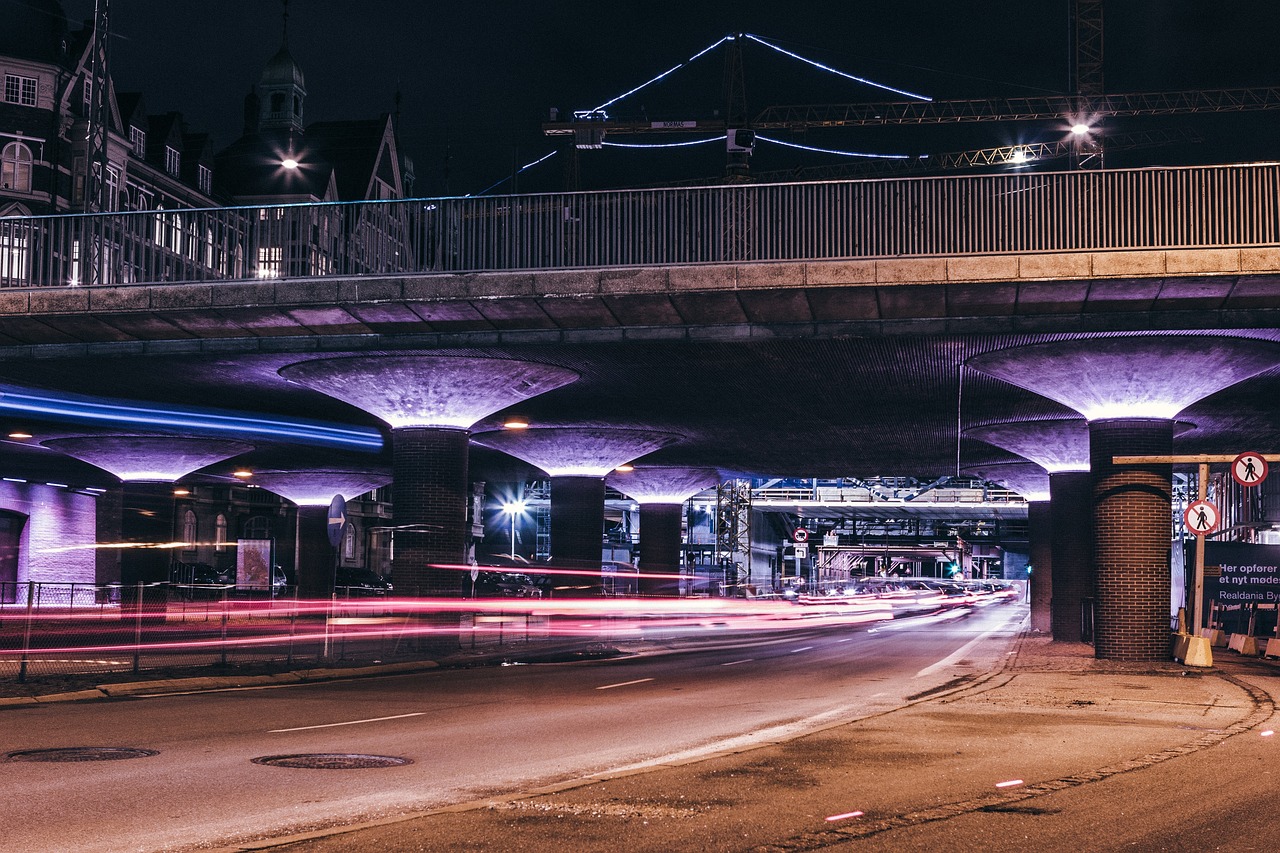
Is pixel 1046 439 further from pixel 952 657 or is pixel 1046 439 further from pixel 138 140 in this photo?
pixel 138 140

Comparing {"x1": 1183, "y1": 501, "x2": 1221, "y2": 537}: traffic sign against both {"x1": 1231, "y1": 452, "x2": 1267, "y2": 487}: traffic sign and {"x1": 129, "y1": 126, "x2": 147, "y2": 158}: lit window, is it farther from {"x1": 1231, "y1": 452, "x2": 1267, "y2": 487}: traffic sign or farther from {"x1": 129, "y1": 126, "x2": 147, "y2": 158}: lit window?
{"x1": 129, "y1": 126, "x2": 147, "y2": 158}: lit window

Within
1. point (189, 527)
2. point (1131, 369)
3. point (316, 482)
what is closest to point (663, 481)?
point (316, 482)

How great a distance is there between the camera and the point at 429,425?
105 feet

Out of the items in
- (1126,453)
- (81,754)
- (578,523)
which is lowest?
(81,754)

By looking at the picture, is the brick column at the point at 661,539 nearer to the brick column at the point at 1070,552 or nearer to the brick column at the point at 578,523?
the brick column at the point at 578,523

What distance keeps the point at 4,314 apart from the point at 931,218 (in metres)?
17.5

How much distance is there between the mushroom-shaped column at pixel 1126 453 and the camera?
1104 inches

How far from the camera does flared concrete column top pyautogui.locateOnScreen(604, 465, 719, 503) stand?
191 ft

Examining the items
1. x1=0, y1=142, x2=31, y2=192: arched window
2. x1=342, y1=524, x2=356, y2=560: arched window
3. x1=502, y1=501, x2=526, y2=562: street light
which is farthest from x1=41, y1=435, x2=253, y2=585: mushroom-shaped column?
x1=502, y1=501, x2=526, y2=562: street light

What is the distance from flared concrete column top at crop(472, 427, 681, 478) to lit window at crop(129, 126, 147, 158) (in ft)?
99.5

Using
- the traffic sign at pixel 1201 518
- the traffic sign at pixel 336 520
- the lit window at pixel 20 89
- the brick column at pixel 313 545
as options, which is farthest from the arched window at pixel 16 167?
the traffic sign at pixel 1201 518

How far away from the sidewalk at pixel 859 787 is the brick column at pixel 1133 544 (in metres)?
9.53

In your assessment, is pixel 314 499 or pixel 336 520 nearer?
pixel 336 520

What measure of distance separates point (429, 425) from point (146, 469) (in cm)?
2005
